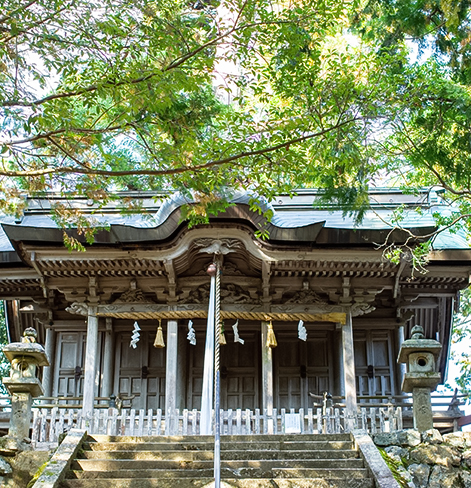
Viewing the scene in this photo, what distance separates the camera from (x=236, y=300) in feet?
42.6

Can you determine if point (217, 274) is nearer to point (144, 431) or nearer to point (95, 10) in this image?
point (144, 431)

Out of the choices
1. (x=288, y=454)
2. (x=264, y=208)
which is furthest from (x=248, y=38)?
(x=288, y=454)

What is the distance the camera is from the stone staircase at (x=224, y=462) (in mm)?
8086

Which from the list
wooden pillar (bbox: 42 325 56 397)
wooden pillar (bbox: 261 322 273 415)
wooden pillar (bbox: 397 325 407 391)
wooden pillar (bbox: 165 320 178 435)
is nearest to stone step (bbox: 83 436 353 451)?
wooden pillar (bbox: 165 320 178 435)

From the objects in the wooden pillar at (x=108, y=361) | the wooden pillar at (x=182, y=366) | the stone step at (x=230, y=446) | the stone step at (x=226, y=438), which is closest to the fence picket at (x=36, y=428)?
the stone step at (x=226, y=438)

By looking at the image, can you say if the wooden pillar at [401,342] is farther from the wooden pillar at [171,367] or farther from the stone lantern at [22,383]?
the stone lantern at [22,383]

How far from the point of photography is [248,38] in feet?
27.6

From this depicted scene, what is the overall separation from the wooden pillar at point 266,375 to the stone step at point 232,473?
3.42m

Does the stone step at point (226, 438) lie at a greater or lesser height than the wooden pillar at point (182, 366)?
lesser

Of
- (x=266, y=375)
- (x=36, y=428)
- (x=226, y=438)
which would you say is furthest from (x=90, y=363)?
(x=226, y=438)

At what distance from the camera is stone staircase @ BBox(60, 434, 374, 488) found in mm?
8086

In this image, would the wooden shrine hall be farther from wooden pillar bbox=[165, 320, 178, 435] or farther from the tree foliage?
the tree foliage

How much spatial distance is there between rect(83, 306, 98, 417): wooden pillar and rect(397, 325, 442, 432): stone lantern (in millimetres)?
5156

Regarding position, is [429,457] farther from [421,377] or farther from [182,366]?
[182,366]
